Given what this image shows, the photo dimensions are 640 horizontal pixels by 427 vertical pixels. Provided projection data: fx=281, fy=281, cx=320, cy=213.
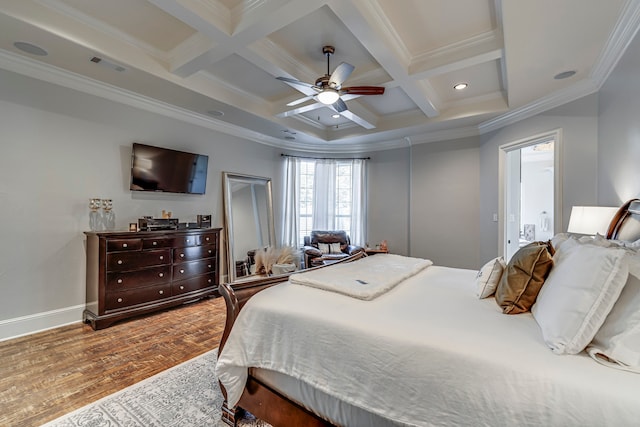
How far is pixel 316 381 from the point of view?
1.34 meters

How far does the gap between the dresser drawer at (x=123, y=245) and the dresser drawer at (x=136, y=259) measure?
48mm

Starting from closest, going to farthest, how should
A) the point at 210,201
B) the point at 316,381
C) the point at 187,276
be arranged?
1. the point at 316,381
2. the point at 187,276
3. the point at 210,201

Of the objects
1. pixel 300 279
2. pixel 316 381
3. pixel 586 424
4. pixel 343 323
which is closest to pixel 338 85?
pixel 300 279

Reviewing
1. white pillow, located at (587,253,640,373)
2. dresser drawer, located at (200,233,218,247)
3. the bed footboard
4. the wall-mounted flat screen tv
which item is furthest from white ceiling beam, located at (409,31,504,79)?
dresser drawer, located at (200,233,218,247)

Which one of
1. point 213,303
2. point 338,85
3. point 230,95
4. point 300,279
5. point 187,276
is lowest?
point 213,303

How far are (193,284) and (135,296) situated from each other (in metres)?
0.75

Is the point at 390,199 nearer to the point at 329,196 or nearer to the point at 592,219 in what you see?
the point at 329,196

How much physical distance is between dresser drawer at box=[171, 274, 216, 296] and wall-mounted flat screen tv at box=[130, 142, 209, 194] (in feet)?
4.24

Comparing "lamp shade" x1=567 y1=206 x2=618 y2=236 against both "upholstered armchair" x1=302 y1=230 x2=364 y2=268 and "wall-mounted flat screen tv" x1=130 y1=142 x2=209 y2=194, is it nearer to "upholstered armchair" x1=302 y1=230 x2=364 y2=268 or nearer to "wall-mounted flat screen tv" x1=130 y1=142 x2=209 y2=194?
"upholstered armchair" x1=302 y1=230 x2=364 y2=268

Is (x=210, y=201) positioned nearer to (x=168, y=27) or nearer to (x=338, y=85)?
(x=168, y=27)

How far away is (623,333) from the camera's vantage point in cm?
98

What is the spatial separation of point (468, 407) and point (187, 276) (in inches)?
147

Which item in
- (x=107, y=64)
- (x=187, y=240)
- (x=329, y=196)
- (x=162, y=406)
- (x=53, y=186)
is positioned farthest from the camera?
(x=329, y=196)

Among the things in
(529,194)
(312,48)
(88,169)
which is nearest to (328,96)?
(312,48)
